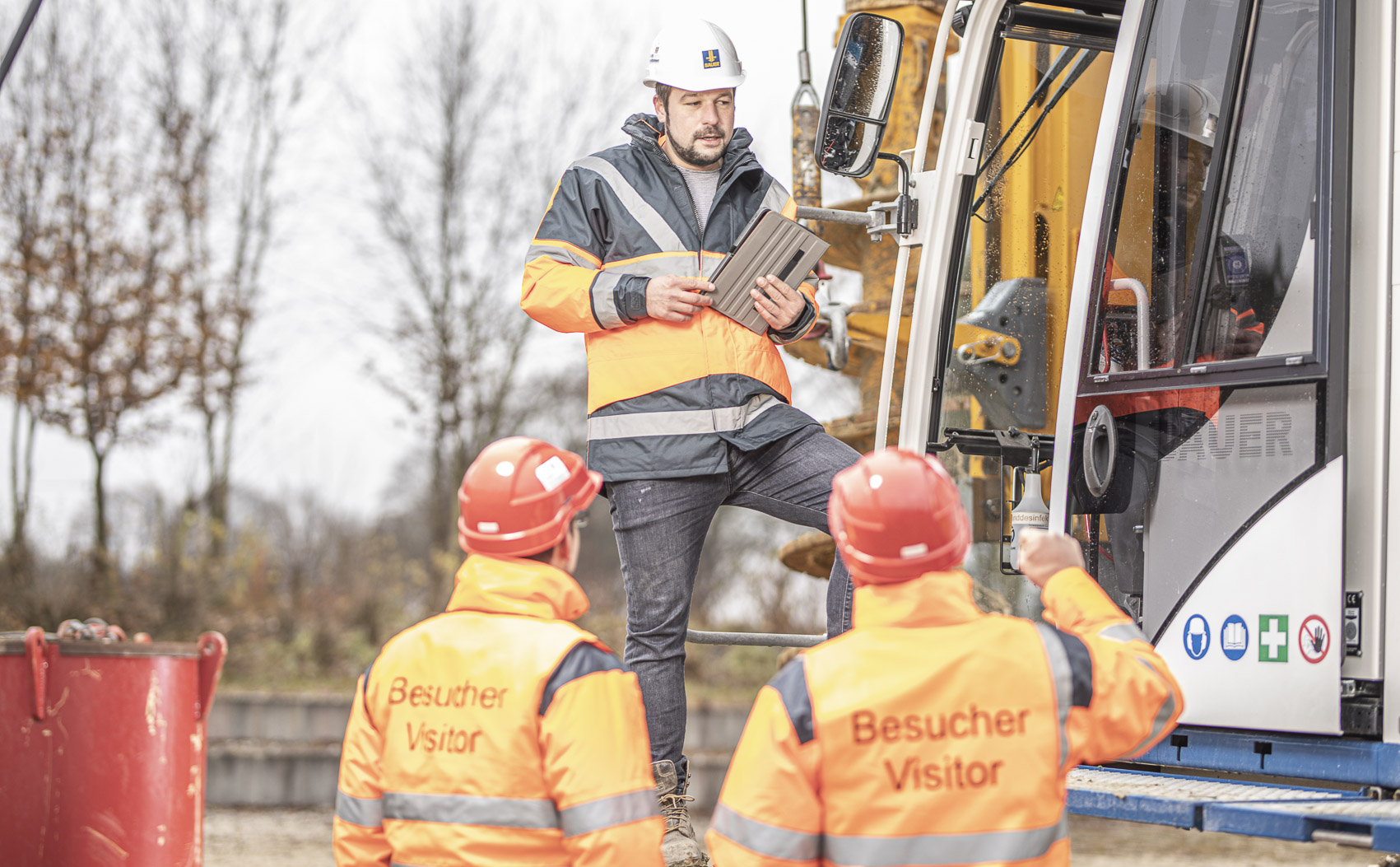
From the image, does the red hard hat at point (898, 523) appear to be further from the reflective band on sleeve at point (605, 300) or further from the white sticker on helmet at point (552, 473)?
the reflective band on sleeve at point (605, 300)

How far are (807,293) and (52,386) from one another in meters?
9.89

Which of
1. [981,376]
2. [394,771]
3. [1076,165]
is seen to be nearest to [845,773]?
[394,771]

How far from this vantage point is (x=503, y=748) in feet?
7.75

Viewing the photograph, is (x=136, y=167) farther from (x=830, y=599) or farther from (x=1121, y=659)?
(x=1121, y=659)

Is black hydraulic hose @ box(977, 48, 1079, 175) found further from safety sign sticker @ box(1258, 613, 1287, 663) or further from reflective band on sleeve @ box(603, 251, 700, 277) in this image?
safety sign sticker @ box(1258, 613, 1287, 663)

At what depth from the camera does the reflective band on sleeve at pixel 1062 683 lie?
2.17m

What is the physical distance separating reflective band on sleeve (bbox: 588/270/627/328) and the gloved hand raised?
1353 mm

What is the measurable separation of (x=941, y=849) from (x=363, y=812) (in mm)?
1044

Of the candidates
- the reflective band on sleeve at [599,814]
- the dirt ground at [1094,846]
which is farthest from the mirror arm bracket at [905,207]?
the dirt ground at [1094,846]

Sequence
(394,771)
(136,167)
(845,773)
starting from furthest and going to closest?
(136,167)
(394,771)
(845,773)

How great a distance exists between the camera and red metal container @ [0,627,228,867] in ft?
14.0

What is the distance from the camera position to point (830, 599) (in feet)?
11.8

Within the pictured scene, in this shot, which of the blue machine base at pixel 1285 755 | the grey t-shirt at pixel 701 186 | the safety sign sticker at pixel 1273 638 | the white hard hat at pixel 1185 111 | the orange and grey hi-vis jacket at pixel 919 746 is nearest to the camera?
the orange and grey hi-vis jacket at pixel 919 746

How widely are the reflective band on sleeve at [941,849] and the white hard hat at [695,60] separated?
2.15 meters
